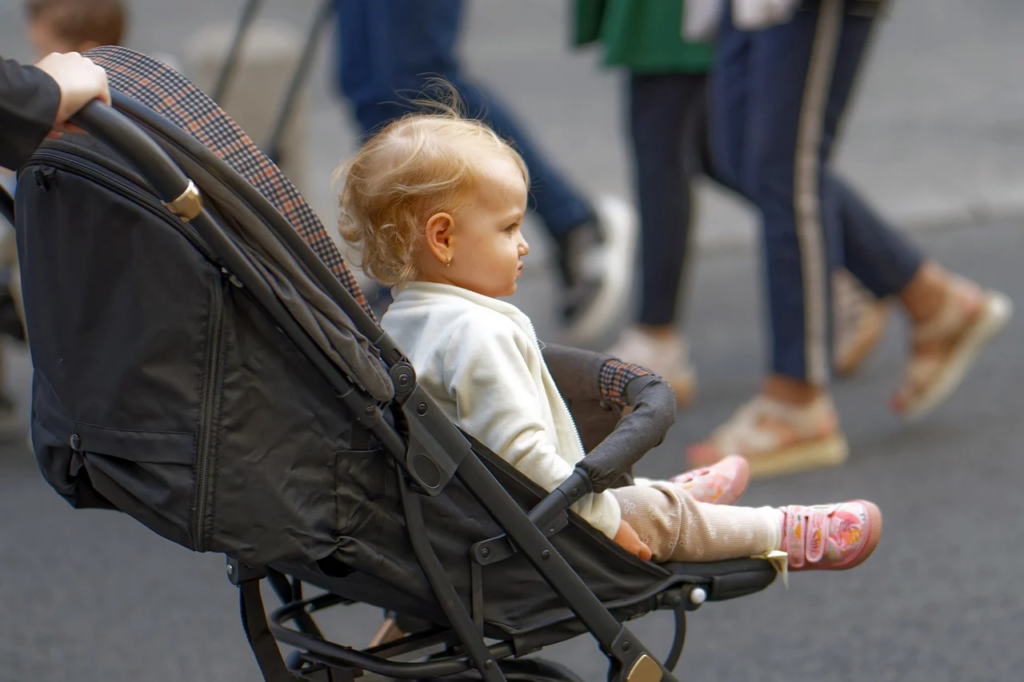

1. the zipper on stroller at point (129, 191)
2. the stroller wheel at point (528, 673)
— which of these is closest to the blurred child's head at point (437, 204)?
the zipper on stroller at point (129, 191)

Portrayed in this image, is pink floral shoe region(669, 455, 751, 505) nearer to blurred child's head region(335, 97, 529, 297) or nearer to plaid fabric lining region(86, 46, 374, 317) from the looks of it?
blurred child's head region(335, 97, 529, 297)

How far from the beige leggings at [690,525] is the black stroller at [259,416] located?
3.2 inches

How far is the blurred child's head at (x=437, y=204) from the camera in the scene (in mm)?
2195

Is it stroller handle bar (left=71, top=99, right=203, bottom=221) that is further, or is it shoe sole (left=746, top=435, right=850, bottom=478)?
shoe sole (left=746, top=435, right=850, bottom=478)

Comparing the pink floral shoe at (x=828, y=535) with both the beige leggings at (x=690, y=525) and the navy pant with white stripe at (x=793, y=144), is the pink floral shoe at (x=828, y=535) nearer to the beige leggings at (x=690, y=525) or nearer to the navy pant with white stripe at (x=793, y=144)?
the beige leggings at (x=690, y=525)

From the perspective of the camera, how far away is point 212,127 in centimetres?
201

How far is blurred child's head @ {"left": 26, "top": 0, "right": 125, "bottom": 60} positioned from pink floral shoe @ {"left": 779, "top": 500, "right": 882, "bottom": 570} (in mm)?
2178

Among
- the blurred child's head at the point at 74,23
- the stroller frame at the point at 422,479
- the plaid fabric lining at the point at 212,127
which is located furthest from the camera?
the blurred child's head at the point at 74,23

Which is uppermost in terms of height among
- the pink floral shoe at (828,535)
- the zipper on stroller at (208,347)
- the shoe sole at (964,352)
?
the zipper on stroller at (208,347)

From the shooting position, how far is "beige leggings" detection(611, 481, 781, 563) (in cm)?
229

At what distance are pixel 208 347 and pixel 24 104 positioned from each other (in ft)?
1.27

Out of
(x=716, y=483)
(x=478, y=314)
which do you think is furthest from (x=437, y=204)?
(x=716, y=483)

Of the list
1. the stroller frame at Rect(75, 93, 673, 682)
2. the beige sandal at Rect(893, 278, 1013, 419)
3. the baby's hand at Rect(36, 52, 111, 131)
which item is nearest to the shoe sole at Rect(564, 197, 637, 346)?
the beige sandal at Rect(893, 278, 1013, 419)

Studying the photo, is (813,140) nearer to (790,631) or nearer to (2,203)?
(790,631)
